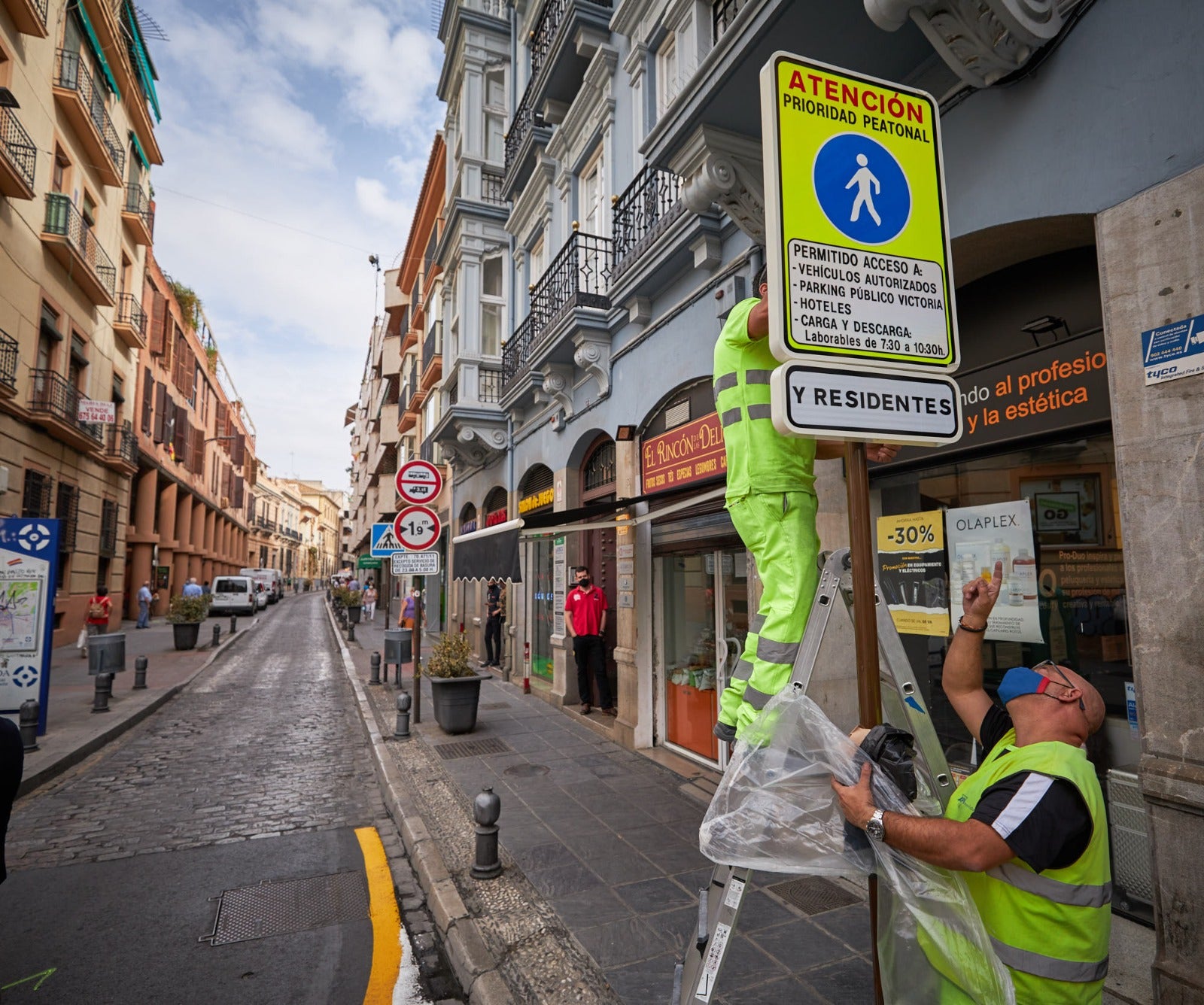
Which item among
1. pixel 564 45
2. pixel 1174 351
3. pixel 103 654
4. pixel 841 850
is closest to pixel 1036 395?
pixel 1174 351

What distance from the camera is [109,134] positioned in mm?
23547

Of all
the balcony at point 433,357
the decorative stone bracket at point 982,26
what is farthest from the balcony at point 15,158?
the decorative stone bracket at point 982,26

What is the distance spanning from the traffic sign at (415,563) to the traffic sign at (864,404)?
28.7ft

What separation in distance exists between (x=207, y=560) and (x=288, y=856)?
153ft

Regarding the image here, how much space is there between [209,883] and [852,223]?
5601mm

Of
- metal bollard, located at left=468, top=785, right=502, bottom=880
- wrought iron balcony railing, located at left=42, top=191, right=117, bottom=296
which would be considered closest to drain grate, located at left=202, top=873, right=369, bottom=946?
metal bollard, located at left=468, top=785, right=502, bottom=880

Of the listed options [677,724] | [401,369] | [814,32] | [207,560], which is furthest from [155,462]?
[814,32]

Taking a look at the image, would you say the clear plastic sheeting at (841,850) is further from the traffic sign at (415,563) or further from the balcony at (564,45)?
the balcony at (564,45)

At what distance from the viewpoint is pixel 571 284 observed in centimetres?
1092

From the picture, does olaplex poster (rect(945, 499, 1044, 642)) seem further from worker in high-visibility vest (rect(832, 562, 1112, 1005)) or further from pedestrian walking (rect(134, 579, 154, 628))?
pedestrian walking (rect(134, 579, 154, 628))

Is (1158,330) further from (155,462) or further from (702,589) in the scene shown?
(155,462)

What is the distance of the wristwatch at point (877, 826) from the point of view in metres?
1.78

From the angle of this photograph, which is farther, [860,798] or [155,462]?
[155,462]

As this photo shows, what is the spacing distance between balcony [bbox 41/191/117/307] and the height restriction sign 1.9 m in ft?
75.1
